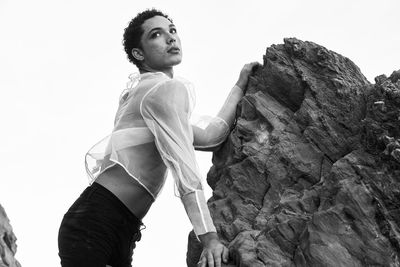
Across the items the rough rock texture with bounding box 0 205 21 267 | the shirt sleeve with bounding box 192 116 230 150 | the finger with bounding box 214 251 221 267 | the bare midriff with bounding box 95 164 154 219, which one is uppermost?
the shirt sleeve with bounding box 192 116 230 150

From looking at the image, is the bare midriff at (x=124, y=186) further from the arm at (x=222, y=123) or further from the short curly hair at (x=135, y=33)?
the short curly hair at (x=135, y=33)

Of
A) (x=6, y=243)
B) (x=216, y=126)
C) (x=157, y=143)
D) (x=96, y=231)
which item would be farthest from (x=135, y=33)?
(x=6, y=243)

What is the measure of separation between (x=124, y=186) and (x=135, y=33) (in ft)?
6.80

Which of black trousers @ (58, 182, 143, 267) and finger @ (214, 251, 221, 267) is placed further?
black trousers @ (58, 182, 143, 267)

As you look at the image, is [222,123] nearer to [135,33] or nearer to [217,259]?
[135,33]

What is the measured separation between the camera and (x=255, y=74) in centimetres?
872

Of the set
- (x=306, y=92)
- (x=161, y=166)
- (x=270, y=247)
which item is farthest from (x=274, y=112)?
(x=270, y=247)

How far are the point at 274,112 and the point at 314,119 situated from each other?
2.26 ft

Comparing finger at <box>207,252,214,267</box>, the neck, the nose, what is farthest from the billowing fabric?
the nose

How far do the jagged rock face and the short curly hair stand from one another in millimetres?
1438

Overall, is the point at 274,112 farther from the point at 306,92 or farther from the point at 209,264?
the point at 209,264

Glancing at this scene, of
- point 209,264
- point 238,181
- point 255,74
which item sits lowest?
point 209,264

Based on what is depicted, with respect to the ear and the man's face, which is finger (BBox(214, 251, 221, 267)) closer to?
the man's face

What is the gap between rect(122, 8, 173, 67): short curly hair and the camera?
8.22m
